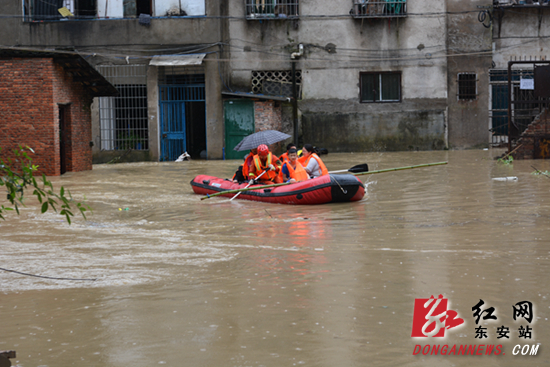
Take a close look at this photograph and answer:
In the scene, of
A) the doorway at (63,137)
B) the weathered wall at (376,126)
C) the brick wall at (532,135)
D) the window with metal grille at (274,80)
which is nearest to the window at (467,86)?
the weathered wall at (376,126)

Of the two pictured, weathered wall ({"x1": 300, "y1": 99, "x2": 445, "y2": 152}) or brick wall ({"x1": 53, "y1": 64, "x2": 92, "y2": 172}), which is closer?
brick wall ({"x1": 53, "y1": 64, "x2": 92, "y2": 172})

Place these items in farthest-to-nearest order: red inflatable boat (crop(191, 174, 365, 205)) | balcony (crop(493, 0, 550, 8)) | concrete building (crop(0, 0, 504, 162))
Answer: balcony (crop(493, 0, 550, 8)) < concrete building (crop(0, 0, 504, 162)) < red inflatable boat (crop(191, 174, 365, 205))

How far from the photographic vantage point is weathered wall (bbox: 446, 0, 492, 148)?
912 inches

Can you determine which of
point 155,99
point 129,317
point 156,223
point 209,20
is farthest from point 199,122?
point 129,317

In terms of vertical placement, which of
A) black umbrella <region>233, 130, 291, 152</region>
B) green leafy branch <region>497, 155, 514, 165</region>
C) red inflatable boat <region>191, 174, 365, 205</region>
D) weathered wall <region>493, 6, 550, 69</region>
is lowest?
red inflatable boat <region>191, 174, 365, 205</region>

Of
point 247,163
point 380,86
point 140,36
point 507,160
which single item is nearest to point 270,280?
point 247,163

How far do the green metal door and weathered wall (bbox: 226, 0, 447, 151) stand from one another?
0.86m

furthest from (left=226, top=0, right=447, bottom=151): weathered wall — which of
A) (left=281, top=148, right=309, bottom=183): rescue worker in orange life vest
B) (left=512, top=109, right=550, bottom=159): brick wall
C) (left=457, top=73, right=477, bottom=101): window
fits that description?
(left=281, top=148, right=309, bottom=183): rescue worker in orange life vest

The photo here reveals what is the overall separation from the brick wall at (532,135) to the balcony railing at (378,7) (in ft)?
22.6

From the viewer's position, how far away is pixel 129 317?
205 inches

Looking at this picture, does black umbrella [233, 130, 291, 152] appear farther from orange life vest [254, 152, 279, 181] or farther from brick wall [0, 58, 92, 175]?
brick wall [0, 58, 92, 175]

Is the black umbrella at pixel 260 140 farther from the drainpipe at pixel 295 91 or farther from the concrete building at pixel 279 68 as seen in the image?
the drainpipe at pixel 295 91

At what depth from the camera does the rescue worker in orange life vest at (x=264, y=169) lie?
12.9 metres

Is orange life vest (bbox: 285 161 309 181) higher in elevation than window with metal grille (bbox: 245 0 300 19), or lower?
lower
